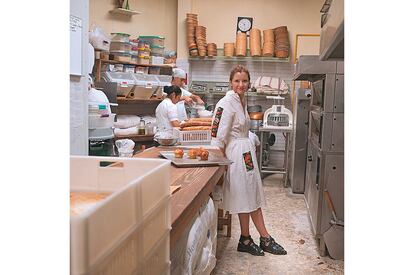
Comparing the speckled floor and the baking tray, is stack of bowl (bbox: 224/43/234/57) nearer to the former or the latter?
the speckled floor

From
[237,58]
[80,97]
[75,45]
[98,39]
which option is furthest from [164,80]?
[75,45]

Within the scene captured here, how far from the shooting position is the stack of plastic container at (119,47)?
18.0ft

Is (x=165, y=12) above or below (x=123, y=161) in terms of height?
above

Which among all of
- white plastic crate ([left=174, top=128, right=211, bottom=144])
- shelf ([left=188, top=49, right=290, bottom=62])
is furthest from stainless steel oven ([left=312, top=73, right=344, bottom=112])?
shelf ([left=188, top=49, right=290, bottom=62])

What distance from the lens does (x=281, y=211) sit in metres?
4.41

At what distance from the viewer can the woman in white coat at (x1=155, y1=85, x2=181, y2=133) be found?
14.7 ft

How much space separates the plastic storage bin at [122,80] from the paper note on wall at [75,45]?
3.20m

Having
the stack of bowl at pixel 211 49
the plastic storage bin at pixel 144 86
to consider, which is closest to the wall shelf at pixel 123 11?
the plastic storage bin at pixel 144 86

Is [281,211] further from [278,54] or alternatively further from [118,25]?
[118,25]

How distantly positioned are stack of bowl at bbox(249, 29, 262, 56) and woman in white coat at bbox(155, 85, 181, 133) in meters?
2.36

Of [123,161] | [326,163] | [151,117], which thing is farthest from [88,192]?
[151,117]

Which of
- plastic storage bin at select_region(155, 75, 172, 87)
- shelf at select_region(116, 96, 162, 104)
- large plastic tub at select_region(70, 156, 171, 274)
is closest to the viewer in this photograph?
large plastic tub at select_region(70, 156, 171, 274)

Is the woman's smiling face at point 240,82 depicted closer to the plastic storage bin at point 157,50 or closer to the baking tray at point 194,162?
the baking tray at point 194,162
